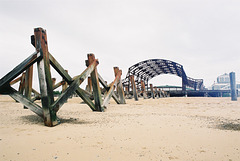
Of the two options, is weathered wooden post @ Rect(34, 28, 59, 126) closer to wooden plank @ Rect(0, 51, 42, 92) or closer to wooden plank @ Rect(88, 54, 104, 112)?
wooden plank @ Rect(0, 51, 42, 92)

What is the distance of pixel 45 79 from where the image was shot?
9.99 ft

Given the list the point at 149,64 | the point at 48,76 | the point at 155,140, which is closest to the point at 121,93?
the point at 48,76

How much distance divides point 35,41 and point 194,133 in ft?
11.1

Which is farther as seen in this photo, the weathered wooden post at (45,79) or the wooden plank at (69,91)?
the wooden plank at (69,91)

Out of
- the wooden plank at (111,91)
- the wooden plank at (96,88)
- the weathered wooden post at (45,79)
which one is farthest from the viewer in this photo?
the wooden plank at (111,91)

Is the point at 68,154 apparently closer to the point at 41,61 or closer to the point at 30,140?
the point at 30,140

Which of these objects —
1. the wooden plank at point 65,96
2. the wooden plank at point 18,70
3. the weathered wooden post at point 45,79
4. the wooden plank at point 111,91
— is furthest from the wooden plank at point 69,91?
the wooden plank at point 111,91

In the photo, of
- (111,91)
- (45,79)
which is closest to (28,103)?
(45,79)

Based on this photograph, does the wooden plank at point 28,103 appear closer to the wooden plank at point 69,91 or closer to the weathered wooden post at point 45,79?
the weathered wooden post at point 45,79

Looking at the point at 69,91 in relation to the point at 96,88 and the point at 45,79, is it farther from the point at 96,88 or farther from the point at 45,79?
the point at 96,88

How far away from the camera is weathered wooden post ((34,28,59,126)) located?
298 centimetres

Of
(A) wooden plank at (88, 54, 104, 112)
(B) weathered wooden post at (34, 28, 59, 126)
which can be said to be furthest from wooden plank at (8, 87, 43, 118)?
(A) wooden plank at (88, 54, 104, 112)

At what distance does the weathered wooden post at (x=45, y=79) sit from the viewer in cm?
298

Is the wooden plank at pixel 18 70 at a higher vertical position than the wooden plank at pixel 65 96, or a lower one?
higher
